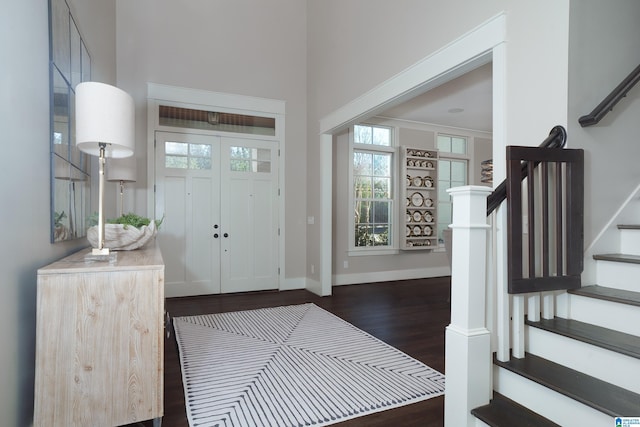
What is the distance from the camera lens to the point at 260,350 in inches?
115

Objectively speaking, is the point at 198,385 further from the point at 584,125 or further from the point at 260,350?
the point at 584,125

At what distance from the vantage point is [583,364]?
5.21 ft

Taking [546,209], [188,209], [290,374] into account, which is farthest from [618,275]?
[188,209]

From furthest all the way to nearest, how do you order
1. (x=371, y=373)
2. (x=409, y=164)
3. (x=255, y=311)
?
(x=409, y=164) → (x=255, y=311) → (x=371, y=373)

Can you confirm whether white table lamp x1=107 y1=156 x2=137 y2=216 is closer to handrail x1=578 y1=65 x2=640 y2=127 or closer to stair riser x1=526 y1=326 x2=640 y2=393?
stair riser x1=526 y1=326 x2=640 y2=393

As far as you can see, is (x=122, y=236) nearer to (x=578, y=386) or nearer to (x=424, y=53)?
(x=578, y=386)

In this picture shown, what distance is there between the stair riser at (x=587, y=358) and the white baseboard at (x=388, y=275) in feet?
12.7

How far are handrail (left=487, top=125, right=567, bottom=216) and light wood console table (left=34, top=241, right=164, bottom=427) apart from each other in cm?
177

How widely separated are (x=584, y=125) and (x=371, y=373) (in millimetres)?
2125

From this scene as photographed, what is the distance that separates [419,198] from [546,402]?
4.96 m

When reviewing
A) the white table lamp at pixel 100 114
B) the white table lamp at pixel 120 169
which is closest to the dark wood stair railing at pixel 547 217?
the white table lamp at pixel 100 114

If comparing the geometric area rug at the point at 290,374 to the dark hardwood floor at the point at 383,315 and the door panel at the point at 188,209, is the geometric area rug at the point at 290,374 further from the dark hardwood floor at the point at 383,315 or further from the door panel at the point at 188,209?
the door panel at the point at 188,209

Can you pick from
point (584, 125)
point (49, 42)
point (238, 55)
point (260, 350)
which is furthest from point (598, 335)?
point (238, 55)

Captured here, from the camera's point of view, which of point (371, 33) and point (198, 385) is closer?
point (198, 385)
